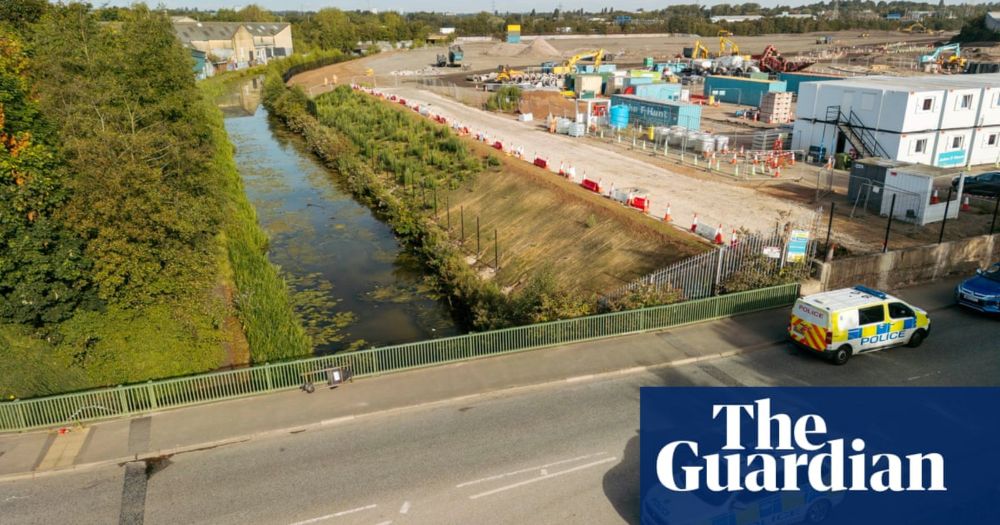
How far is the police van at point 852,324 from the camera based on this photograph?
18.1 m

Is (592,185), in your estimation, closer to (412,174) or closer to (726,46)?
(412,174)

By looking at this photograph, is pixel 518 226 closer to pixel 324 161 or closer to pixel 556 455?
pixel 556 455

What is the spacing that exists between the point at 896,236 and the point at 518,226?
17.2m

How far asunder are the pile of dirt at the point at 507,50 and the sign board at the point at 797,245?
126 metres

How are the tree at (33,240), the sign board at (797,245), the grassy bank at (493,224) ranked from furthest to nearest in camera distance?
1. the grassy bank at (493,224)
2. the sign board at (797,245)
3. the tree at (33,240)

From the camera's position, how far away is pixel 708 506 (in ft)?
34.4

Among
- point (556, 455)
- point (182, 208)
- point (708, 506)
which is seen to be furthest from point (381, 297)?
point (708, 506)

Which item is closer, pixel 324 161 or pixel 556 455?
pixel 556 455

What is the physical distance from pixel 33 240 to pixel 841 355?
74.9ft

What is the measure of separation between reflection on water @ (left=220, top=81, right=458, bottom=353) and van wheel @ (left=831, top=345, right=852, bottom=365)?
46.7 feet

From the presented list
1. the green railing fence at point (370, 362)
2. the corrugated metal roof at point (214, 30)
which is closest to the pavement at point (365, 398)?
the green railing fence at point (370, 362)

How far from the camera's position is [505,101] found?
69.3 m

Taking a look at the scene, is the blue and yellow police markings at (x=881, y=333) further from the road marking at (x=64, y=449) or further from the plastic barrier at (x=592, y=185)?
the road marking at (x=64, y=449)

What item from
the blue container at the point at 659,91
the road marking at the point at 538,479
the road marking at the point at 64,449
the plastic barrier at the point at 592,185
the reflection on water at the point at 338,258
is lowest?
the reflection on water at the point at 338,258
